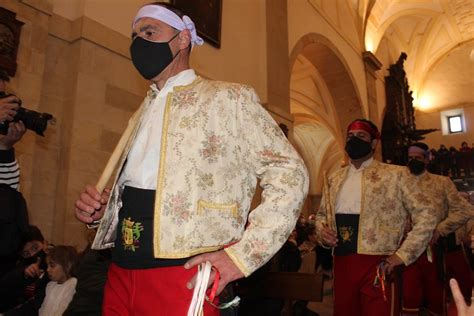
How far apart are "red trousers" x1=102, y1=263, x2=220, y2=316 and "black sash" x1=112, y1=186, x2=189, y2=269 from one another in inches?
1.0

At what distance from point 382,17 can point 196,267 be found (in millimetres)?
15561

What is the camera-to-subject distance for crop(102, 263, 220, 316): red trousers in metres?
1.52

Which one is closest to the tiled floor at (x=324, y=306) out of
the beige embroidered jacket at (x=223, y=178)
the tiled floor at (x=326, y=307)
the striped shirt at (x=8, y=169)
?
the tiled floor at (x=326, y=307)

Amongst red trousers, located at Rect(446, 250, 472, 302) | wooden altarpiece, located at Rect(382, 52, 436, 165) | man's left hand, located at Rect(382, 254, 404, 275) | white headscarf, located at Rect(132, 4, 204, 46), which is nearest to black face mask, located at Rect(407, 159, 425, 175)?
red trousers, located at Rect(446, 250, 472, 302)

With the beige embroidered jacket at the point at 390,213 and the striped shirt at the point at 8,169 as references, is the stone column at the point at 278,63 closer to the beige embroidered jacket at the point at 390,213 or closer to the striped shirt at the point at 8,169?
the beige embroidered jacket at the point at 390,213

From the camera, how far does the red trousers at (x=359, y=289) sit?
3.21 m

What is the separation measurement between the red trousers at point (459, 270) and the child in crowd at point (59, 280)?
15.3ft

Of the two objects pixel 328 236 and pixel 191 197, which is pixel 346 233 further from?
pixel 191 197

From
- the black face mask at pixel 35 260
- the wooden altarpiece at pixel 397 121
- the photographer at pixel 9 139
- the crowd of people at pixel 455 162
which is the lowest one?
the black face mask at pixel 35 260

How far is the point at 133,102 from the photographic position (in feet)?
18.5

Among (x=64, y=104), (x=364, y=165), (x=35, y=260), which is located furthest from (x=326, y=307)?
(x=35, y=260)

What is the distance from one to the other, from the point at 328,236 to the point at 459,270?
3441 mm

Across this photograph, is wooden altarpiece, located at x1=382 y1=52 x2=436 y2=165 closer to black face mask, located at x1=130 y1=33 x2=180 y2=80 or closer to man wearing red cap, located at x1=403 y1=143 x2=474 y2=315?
man wearing red cap, located at x1=403 y1=143 x2=474 y2=315

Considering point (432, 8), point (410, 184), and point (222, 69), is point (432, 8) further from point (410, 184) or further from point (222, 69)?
point (410, 184)
